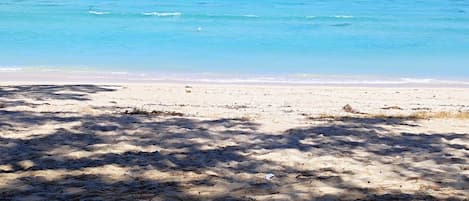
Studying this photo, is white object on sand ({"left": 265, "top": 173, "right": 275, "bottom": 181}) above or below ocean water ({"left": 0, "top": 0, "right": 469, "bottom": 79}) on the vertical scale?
below

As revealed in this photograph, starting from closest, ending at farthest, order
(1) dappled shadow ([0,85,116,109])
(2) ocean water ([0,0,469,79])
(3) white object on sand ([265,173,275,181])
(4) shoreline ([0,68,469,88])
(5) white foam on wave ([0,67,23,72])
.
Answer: (3) white object on sand ([265,173,275,181])
(1) dappled shadow ([0,85,116,109])
(4) shoreline ([0,68,469,88])
(5) white foam on wave ([0,67,23,72])
(2) ocean water ([0,0,469,79])

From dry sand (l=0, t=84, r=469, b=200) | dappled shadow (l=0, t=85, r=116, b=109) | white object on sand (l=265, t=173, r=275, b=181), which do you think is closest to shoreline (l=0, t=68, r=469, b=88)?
dappled shadow (l=0, t=85, r=116, b=109)

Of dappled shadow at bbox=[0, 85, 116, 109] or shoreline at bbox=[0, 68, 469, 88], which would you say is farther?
shoreline at bbox=[0, 68, 469, 88]

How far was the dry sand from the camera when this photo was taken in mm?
4105

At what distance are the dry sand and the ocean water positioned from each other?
10153 mm

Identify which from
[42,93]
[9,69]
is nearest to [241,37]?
[9,69]

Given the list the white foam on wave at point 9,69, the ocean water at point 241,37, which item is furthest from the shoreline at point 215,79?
the ocean water at point 241,37

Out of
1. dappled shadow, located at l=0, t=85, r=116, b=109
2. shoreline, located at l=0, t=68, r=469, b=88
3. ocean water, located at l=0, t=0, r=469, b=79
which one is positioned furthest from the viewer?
ocean water, located at l=0, t=0, r=469, b=79

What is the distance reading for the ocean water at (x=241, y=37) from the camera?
58.1ft

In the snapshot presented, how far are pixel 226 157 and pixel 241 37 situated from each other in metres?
19.1

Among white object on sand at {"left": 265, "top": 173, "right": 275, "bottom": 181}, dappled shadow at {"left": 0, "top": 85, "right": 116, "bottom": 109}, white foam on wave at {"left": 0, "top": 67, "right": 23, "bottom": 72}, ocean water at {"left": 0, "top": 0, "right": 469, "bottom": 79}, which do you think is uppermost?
ocean water at {"left": 0, "top": 0, "right": 469, "bottom": 79}

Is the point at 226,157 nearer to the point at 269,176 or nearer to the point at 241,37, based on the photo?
the point at 269,176

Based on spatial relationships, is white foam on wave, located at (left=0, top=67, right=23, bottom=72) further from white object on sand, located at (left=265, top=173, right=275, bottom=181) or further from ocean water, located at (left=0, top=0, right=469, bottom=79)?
white object on sand, located at (left=265, top=173, right=275, bottom=181)

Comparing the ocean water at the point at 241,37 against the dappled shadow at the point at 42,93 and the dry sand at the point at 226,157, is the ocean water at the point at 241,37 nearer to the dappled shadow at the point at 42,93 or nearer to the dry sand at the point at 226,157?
the dappled shadow at the point at 42,93
